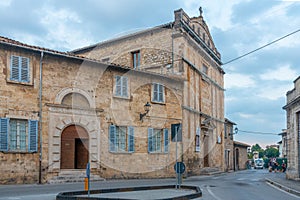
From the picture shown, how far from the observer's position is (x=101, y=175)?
20141 millimetres

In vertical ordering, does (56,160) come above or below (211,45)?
below

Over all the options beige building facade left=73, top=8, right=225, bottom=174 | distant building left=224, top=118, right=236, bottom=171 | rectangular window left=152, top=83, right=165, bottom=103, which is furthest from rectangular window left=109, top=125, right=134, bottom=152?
distant building left=224, top=118, right=236, bottom=171

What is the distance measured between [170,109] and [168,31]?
6.13m

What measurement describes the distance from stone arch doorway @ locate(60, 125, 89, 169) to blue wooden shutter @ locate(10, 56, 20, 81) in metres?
3.69

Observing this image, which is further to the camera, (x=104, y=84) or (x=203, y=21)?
(x=203, y=21)

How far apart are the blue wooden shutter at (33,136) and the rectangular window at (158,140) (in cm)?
767

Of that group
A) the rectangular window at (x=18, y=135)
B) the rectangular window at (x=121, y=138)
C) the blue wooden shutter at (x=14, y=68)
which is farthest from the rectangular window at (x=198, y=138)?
the blue wooden shutter at (x=14, y=68)

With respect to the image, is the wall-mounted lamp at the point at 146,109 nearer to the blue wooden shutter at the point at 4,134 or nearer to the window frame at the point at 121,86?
A: the window frame at the point at 121,86

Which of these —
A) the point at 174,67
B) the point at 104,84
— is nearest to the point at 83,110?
the point at 104,84

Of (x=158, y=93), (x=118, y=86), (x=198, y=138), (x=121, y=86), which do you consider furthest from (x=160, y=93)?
(x=198, y=138)

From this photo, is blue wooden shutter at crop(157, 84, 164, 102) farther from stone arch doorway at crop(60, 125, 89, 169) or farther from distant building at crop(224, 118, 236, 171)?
distant building at crop(224, 118, 236, 171)

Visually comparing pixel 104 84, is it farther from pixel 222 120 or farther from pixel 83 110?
pixel 222 120

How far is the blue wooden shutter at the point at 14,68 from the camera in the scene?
1698 centimetres

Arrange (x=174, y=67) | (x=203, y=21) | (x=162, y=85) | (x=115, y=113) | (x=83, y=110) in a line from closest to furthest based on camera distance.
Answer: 1. (x=83, y=110)
2. (x=115, y=113)
3. (x=162, y=85)
4. (x=174, y=67)
5. (x=203, y=21)
